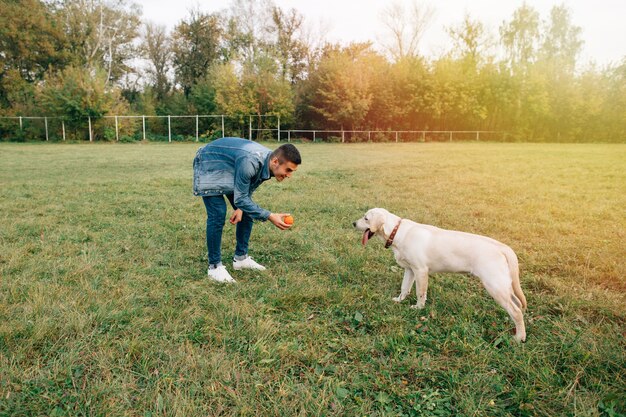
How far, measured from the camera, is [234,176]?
4801mm

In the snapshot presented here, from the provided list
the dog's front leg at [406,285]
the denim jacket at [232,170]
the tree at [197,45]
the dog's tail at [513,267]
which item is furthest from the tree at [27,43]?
the dog's tail at [513,267]

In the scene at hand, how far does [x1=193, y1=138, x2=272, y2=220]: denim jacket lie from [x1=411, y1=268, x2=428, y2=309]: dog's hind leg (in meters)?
1.74

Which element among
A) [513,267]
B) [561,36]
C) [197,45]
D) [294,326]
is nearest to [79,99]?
[197,45]

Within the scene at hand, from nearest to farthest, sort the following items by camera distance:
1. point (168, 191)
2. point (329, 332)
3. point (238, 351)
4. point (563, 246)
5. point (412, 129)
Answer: point (238, 351) < point (329, 332) < point (563, 246) < point (168, 191) < point (412, 129)

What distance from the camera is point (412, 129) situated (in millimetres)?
45312

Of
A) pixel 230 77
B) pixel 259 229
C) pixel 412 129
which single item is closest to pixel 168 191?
pixel 259 229

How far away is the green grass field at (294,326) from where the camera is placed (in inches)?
109

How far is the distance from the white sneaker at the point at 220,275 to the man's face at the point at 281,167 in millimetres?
1342

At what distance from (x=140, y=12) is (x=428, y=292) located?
174ft

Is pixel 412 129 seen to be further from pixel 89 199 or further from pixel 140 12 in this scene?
pixel 89 199

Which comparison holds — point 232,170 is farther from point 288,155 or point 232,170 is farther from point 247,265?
point 247,265

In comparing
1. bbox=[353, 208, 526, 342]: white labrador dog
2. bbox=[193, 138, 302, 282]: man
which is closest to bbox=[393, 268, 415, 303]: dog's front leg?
bbox=[353, 208, 526, 342]: white labrador dog

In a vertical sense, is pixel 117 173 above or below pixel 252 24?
Answer: below

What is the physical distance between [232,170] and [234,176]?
0.08 meters
